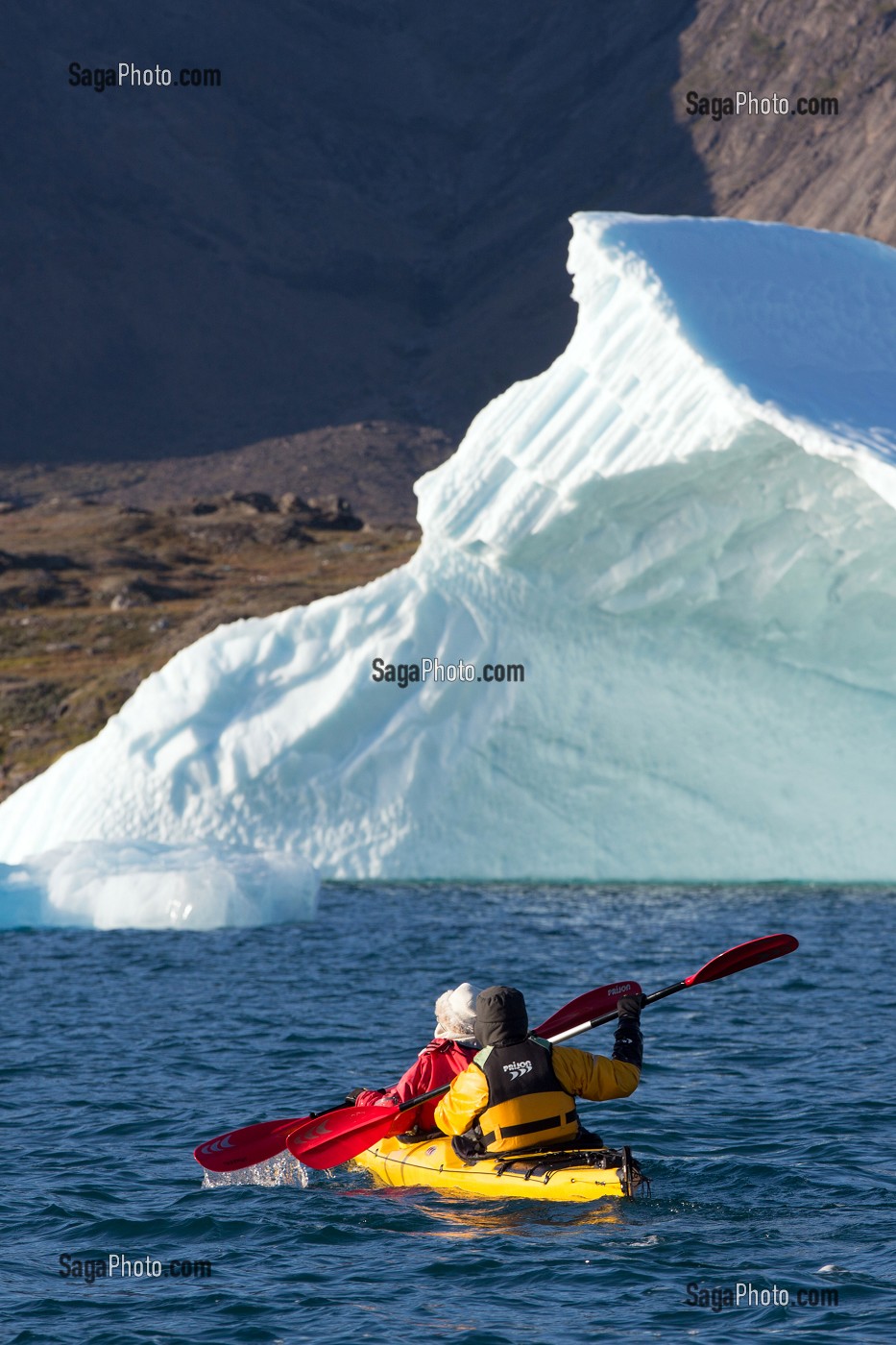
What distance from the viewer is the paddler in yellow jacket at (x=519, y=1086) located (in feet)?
41.0

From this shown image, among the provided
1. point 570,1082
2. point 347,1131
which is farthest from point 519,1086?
point 347,1131

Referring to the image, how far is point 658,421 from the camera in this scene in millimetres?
25000

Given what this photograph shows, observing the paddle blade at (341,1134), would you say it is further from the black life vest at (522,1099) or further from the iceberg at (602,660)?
the iceberg at (602,660)

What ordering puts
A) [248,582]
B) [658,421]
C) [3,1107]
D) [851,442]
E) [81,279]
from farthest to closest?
[81,279] → [248,582] → [658,421] → [851,442] → [3,1107]

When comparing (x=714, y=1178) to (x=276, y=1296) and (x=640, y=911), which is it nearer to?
(x=276, y=1296)

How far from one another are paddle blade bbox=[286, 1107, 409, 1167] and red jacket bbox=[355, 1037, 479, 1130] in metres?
0.10

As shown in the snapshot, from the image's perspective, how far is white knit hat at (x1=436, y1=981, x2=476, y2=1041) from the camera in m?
13.3

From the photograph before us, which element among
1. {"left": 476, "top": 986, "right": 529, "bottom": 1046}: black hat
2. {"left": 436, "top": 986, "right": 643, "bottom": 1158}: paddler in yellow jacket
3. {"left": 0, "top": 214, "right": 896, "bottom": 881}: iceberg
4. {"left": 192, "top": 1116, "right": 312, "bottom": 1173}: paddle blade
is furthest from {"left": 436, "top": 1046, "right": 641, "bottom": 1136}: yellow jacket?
{"left": 0, "top": 214, "right": 896, "bottom": 881}: iceberg

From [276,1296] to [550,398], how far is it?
18.1 metres

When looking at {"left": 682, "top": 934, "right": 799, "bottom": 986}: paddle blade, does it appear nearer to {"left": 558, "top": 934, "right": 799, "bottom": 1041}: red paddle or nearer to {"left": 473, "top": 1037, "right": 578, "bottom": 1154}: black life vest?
{"left": 558, "top": 934, "right": 799, "bottom": 1041}: red paddle

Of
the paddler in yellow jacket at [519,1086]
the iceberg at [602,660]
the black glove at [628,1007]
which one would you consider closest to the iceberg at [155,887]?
the iceberg at [602,660]

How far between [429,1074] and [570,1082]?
1.27 metres

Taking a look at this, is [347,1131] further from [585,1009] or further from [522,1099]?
[585,1009]

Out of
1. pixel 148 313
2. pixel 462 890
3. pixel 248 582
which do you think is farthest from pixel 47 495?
pixel 462 890
